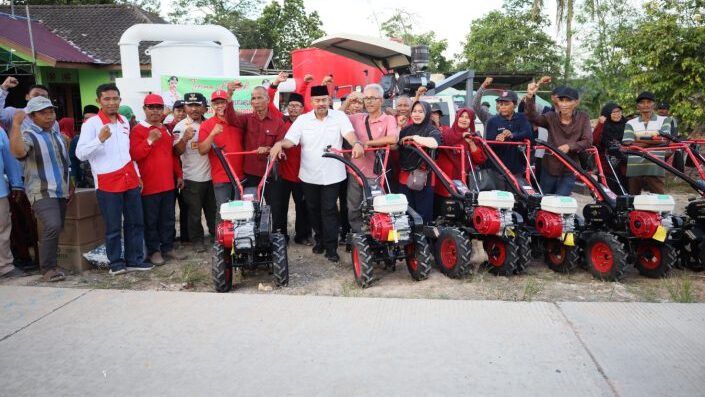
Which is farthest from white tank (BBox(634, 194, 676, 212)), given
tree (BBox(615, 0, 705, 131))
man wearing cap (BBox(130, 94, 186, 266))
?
tree (BBox(615, 0, 705, 131))

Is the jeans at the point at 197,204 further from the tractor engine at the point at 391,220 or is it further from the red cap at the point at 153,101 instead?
the tractor engine at the point at 391,220

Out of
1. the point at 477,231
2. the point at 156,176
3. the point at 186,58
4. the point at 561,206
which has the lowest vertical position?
the point at 477,231

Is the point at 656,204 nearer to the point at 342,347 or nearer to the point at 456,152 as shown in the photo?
the point at 456,152

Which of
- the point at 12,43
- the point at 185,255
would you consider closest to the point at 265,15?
the point at 12,43

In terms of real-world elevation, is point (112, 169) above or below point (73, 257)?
above

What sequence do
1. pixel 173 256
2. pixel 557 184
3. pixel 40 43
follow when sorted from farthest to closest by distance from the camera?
1. pixel 40 43
2. pixel 173 256
3. pixel 557 184

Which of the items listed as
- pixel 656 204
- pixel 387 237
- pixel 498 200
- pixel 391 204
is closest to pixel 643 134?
pixel 656 204

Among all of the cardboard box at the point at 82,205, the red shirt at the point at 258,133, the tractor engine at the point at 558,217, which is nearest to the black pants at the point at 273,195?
the red shirt at the point at 258,133

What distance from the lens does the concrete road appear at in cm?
292

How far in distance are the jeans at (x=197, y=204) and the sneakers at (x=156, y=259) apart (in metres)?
0.62

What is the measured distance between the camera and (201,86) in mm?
9227

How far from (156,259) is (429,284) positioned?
2.98 metres

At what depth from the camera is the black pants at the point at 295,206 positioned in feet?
20.0

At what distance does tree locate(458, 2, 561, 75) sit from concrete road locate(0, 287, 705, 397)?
59.7ft
